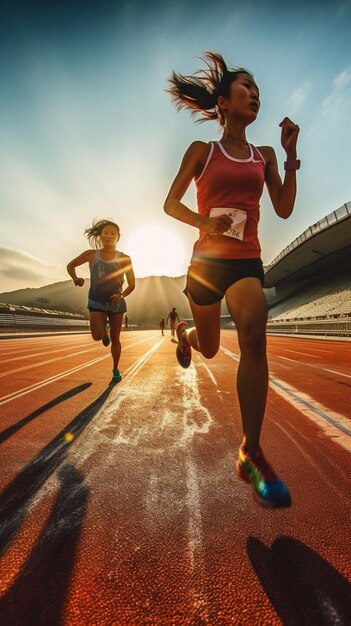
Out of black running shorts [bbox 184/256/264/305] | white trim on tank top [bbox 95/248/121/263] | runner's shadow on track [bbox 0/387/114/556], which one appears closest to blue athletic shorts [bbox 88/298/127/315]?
white trim on tank top [bbox 95/248/121/263]

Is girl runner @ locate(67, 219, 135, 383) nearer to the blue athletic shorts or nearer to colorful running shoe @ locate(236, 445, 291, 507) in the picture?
the blue athletic shorts

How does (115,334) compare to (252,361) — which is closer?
(252,361)

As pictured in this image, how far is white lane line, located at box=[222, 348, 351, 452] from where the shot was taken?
2.64m

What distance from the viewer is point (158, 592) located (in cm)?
110

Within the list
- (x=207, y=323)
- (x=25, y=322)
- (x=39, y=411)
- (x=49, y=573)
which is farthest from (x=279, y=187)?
(x=25, y=322)

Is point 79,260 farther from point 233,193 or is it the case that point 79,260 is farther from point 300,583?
point 300,583

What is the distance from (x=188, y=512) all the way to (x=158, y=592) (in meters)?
0.48

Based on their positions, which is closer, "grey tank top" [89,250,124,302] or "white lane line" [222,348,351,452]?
"white lane line" [222,348,351,452]

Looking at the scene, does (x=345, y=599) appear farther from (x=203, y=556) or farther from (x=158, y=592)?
(x=158, y=592)

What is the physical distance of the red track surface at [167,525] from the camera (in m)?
1.05

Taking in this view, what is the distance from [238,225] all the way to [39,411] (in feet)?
9.01

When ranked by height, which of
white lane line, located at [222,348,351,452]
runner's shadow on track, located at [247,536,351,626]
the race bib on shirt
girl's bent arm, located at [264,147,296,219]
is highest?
girl's bent arm, located at [264,147,296,219]

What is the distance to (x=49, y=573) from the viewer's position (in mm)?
1175

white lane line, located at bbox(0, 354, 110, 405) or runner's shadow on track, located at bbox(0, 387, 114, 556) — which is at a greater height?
white lane line, located at bbox(0, 354, 110, 405)
